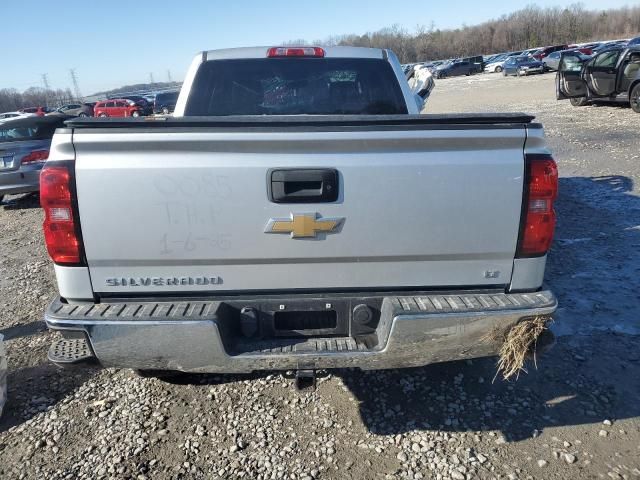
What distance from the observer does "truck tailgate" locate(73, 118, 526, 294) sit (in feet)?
7.52

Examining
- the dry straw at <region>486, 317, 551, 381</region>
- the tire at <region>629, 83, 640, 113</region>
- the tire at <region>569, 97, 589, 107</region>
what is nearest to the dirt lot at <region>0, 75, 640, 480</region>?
the dry straw at <region>486, 317, 551, 381</region>

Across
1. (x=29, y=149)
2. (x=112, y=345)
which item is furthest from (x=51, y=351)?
(x=29, y=149)

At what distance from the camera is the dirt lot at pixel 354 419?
8.92 ft

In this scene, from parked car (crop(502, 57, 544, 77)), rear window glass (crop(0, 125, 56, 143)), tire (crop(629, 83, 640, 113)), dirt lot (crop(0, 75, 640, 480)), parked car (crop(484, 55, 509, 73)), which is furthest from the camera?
parked car (crop(484, 55, 509, 73))

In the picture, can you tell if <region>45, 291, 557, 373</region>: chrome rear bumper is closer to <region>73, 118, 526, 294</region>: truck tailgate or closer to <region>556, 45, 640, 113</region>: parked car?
<region>73, 118, 526, 294</region>: truck tailgate

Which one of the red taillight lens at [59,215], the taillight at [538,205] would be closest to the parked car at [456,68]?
the taillight at [538,205]

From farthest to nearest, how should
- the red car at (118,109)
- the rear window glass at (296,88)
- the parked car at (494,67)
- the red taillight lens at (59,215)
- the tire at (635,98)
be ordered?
the parked car at (494,67), the red car at (118,109), the tire at (635,98), the rear window glass at (296,88), the red taillight lens at (59,215)

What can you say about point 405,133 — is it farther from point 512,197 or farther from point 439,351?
point 439,351

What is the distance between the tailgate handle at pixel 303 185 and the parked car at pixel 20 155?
829 cm

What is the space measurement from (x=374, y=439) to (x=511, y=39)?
349 feet

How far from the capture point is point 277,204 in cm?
234

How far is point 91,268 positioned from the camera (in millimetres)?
2416

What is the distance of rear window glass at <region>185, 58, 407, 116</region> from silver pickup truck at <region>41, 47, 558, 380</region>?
160 centimetres

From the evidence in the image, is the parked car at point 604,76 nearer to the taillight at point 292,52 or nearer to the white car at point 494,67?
the taillight at point 292,52
